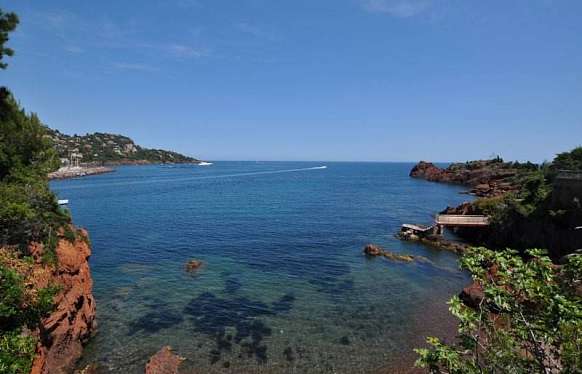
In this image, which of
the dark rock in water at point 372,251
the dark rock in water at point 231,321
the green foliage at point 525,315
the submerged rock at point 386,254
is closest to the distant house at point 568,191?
the submerged rock at point 386,254

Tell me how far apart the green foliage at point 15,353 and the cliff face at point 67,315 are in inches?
207

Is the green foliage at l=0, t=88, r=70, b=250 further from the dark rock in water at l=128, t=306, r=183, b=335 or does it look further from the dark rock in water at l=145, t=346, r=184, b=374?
the dark rock in water at l=145, t=346, r=184, b=374

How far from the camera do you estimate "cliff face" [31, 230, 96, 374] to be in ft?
58.7

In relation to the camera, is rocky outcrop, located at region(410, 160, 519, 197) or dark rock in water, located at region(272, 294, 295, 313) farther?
rocky outcrop, located at region(410, 160, 519, 197)

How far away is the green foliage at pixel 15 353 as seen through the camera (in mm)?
10078

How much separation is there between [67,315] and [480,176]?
459 ft

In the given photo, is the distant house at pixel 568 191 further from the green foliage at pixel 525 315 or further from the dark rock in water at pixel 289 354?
the dark rock in water at pixel 289 354

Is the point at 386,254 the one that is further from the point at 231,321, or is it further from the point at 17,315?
the point at 17,315

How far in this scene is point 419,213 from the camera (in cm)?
Result: 6888

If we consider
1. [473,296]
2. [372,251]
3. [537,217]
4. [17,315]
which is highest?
[17,315]

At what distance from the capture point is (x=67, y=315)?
1970cm

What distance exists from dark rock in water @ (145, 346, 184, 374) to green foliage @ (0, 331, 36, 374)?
7.78 meters

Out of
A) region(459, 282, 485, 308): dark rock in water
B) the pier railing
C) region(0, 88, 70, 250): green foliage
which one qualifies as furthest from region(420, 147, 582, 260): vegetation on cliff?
region(0, 88, 70, 250): green foliage

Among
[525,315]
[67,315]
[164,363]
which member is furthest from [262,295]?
[525,315]
